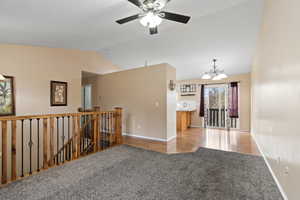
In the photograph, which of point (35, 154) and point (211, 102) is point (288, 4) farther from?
point (35, 154)

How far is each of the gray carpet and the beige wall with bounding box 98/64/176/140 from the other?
4.90 feet

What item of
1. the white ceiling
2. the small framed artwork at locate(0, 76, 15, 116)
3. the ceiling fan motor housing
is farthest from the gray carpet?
the white ceiling

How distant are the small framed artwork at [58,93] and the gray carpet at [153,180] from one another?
8.07ft

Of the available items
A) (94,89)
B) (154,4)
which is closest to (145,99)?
(94,89)

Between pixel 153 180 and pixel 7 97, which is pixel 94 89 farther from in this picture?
pixel 153 180

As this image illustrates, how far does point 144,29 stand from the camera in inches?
132

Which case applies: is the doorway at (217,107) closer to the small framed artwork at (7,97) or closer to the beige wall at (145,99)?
the beige wall at (145,99)

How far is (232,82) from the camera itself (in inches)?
224

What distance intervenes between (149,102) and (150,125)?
72cm

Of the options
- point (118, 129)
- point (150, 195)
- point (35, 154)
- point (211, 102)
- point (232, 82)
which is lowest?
point (35, 154)

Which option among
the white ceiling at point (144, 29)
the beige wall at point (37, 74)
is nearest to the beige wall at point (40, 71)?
the beige wall at point (37, 74)

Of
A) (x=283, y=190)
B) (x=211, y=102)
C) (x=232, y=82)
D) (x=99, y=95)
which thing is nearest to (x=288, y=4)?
(x=283, y=190)

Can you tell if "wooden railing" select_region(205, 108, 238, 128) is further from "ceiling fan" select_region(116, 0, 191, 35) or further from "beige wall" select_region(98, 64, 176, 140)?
"ceiling fan" select_region(116, 0, 191, 35)

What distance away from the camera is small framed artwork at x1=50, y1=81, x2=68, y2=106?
165 inches
